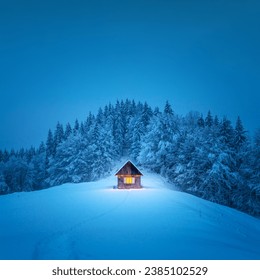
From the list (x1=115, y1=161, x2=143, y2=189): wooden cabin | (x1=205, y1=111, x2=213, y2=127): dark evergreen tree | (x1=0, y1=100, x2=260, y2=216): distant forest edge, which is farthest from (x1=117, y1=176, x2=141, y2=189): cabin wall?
(x1=205, y1=111, x2=213, y2=127): dark evergreen tree

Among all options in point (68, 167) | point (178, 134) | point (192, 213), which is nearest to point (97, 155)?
point (68, 167)

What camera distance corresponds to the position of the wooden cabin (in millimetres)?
36031

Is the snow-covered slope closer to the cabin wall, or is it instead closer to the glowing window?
the cabin wall

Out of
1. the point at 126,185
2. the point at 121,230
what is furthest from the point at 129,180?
the point at 121,230

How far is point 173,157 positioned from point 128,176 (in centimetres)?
1409

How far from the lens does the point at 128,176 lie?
36.0m

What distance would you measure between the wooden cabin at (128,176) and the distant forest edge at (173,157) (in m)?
9.16

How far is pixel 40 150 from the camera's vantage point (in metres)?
94.6

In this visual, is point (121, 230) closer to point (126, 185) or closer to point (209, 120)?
point (126, 185)

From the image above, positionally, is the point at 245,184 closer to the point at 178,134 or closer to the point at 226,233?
the point at 178,134

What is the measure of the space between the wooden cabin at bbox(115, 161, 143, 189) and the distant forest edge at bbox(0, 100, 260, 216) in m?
9.16

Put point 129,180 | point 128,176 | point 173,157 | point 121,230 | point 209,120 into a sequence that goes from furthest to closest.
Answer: point 209,120
point 173,157
point 129,180
point 128,176
point 121,230

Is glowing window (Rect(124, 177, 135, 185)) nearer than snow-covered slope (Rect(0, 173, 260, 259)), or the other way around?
snow-covered slope (Rect(0, 173, 260, 259))

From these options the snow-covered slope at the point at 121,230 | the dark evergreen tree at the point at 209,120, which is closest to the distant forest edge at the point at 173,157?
the dark evergreen tree at the point at 209,120
